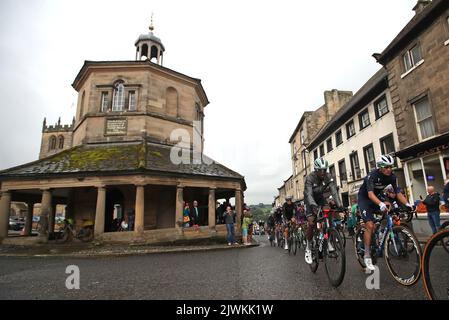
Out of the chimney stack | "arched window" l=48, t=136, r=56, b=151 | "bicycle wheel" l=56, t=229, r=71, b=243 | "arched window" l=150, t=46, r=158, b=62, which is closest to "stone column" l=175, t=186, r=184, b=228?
"bicycle wheel" l=56, t=229, r=71, b=243

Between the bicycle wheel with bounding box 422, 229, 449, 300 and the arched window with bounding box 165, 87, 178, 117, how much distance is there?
19309 millimetres

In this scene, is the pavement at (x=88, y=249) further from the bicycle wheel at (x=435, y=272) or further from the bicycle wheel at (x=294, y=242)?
the bicycle wheel at (x=435, y=272)

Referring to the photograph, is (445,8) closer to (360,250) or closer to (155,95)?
(360,250)

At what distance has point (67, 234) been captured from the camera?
14398 mm

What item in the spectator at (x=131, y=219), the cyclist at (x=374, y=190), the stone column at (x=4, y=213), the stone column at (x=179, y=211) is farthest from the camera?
the spectator at (x=131, y=219)

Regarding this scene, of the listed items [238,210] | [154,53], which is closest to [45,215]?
[238,210]

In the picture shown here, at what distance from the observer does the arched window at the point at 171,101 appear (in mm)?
20594

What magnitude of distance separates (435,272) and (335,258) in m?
1.62

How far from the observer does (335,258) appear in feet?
14.1

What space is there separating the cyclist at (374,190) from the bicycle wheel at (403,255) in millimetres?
331

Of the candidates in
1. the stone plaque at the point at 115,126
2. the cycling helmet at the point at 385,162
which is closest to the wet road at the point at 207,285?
the cycling helmet at the point at 385,162

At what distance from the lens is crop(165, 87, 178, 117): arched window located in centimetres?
2059
